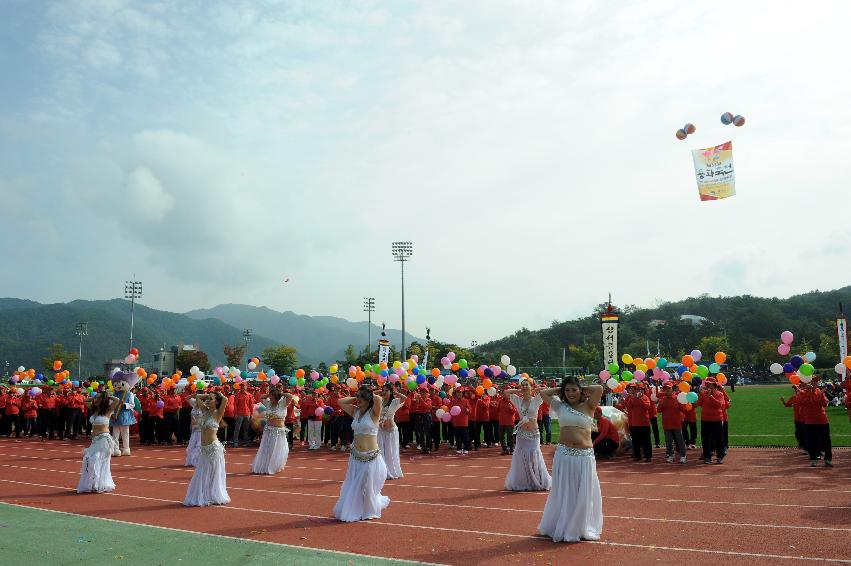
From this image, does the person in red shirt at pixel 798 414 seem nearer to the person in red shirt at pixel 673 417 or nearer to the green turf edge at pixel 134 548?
the person in red shirt at pixel 673 417

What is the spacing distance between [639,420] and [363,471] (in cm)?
832

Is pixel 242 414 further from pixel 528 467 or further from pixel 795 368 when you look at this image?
pixel 795 368

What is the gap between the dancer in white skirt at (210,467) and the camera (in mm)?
10055

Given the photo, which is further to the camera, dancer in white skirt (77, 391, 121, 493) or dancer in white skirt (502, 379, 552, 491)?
dancer in white skirt (77, 391, 121, 493)

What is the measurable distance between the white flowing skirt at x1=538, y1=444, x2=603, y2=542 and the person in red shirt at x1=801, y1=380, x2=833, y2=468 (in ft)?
26.5

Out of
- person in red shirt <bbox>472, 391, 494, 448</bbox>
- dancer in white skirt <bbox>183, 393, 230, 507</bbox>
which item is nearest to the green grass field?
person in red shirt <bbox>472, 391, 494, 448</bbox>

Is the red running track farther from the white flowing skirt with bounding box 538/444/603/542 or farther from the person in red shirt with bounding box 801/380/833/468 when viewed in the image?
the person in red shirt with bounding box 801/380/833/468

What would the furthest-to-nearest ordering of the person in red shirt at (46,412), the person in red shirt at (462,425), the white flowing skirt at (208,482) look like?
the person in red shirt at (46,412) → the person in red shirt at (462,425) → the white flowing skirt at (208,482)

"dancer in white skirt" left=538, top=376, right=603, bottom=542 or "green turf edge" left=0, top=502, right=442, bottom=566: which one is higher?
"dancer in white skirt" left=538, top=376, right=603, bottom=542

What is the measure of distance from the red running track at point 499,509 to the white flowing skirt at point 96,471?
0.36 metres

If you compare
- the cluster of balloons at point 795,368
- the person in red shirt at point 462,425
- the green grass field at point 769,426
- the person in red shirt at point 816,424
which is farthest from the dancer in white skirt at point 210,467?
the green grass field at point 769,426

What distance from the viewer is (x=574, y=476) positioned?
7.57 metres

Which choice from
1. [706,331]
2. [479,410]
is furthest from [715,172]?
[706,331]

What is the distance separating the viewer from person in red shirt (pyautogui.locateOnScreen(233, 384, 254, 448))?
63.8 feet
